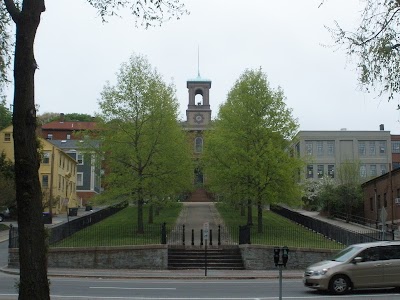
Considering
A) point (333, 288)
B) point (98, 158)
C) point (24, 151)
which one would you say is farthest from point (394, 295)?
point (98, 158)

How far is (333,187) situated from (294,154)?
729 inches

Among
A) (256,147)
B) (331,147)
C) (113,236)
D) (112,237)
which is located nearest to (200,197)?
(331,147)

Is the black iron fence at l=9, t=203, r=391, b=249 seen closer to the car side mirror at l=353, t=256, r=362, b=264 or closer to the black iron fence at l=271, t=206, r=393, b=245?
the black iron fence at l=271, t=206, r=393, b=245

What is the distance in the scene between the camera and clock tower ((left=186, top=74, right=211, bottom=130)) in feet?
302

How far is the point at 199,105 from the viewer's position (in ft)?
307

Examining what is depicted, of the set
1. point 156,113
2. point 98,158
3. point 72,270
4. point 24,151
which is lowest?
A: point 72,270

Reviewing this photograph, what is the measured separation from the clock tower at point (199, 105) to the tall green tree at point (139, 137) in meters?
57.4

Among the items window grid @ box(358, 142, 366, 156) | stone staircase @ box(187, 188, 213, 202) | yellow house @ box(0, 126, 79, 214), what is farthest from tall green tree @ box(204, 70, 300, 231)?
window grid @ box(358, 142, 366, 156)

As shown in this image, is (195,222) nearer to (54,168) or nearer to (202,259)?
(202,259)

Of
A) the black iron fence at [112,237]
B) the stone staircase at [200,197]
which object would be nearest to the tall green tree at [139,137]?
the black iron fence at [112,237]

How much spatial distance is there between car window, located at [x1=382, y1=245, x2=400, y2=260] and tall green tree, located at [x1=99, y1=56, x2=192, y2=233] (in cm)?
1776

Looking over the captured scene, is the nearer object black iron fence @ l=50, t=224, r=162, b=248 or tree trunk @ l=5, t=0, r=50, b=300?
tree trunk @ l=5, t=0, r=50, b=300

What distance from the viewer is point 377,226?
42.2m

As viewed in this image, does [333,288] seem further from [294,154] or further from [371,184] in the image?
[371,184]
